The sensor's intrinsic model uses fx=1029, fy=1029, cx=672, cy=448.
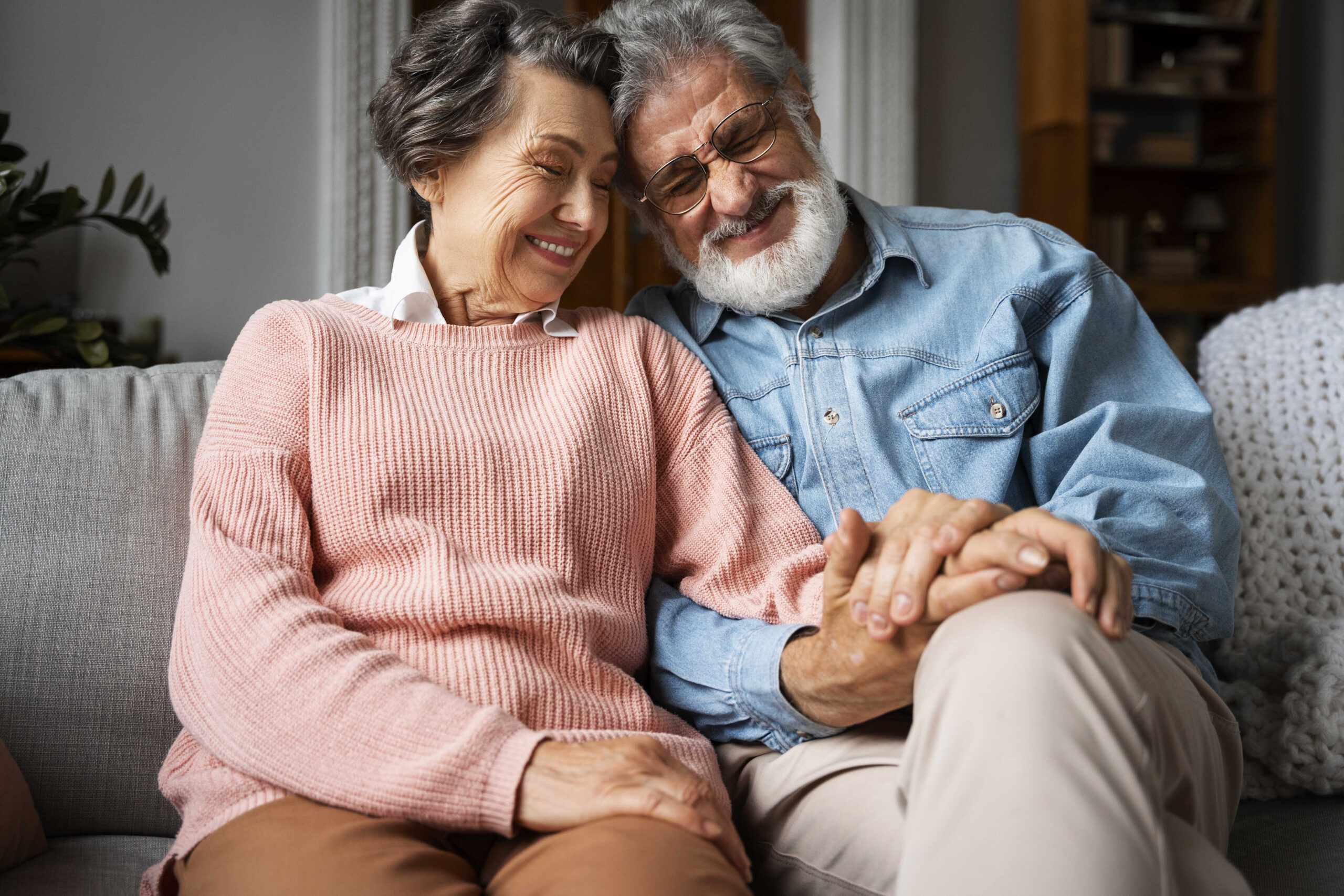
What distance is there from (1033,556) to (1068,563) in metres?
0.04

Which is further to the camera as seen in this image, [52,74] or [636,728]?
[52,74]

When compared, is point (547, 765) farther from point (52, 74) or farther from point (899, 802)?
point (52, 74)

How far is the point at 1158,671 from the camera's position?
37.9 inches

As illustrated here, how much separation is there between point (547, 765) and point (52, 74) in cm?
331

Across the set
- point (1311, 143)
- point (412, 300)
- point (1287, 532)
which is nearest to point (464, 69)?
point (412, 300)

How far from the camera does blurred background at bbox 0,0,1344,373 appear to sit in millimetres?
3320

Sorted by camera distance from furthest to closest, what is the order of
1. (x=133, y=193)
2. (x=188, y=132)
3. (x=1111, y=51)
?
1. (x=1111, y=51)
2. (x=188, y=132)
3. (x=133, y=193)

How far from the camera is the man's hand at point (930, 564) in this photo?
894mm

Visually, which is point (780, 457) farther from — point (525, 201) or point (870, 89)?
point (870, 89)

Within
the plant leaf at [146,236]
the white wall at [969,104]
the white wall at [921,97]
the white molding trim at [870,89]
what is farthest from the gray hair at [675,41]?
the white wall at [969,104]

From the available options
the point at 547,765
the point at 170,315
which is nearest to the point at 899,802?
the point at 547,765

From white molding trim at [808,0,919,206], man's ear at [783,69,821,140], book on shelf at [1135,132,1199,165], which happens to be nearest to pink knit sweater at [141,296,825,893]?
man's ear at [783,69,821,140]

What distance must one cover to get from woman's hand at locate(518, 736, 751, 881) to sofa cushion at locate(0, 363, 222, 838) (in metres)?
0.62

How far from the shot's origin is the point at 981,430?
1334 millimetres
